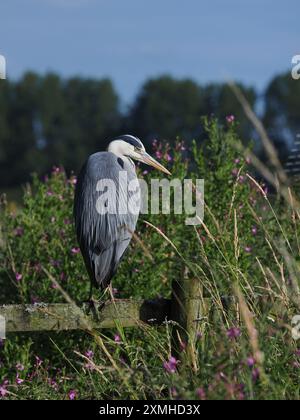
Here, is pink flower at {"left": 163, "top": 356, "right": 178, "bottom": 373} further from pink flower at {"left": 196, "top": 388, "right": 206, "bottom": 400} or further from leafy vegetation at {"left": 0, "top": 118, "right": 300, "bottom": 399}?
leafy vegetation at {"left": 0, "top": 118, "right": 300, "bottom": 399}

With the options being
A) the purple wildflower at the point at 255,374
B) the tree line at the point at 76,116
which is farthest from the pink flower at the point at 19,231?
the tree line at the point at 76,116

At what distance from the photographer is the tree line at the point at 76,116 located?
73.0 meters

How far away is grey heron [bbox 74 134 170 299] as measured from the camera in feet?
18.7

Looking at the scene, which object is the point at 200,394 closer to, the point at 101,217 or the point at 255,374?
the point at 255,374

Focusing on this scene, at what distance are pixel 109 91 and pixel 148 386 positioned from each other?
7888cm

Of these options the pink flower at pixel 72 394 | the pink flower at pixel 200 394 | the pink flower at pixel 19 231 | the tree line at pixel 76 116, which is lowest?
the pink flower at pixel 72 394

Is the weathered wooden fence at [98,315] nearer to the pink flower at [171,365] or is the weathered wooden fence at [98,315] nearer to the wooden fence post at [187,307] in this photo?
the wooden fence post at [187,307]

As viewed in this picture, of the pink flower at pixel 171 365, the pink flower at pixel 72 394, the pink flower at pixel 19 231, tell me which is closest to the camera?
the pink flower at pixel 171 365

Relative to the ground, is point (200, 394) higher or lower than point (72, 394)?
higher

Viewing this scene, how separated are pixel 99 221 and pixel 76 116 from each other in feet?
241

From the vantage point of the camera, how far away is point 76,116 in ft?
258

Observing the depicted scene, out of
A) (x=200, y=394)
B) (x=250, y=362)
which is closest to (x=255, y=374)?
(x=250, y=362)

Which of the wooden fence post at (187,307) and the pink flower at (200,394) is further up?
the wooden fence post at (187,307)
